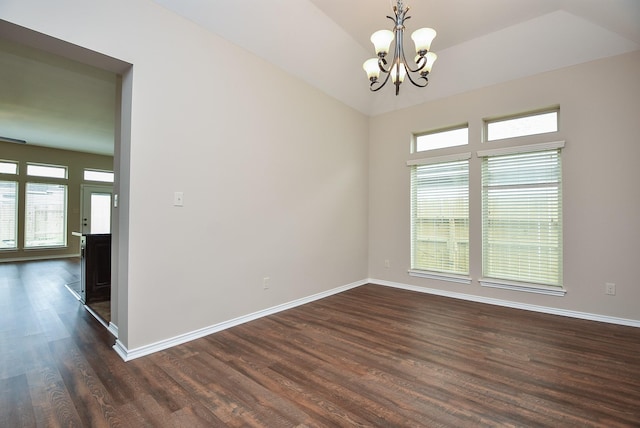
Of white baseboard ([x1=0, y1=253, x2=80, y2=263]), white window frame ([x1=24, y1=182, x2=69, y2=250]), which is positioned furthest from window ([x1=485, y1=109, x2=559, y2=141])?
white baseboard ([x1=0, y1=253, x2=80, y2=263])

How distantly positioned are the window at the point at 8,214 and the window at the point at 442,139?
9491mm

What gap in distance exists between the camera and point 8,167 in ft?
23.0

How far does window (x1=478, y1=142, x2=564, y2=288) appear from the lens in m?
3.57

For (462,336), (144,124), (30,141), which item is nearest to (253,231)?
(144,124)

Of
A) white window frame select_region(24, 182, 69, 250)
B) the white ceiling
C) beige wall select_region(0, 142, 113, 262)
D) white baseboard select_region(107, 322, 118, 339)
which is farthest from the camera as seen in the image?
white window frame select_region(24, 182, 69, 250)

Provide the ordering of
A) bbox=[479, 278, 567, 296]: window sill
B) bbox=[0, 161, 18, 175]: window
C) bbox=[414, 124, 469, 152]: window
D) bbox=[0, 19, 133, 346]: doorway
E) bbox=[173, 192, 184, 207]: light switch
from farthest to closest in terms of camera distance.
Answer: bbox=[0, 161, 18, 175]: window
bbox=[414, 124, 469, 152]: window
bbox=[479, 278, 567, 296]: window sill
bbox=[173, 192, 184, 207]: light switch
bbox=[0, 19, 133, 346]: doorway

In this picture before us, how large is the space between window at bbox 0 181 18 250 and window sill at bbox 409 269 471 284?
9.43 meters

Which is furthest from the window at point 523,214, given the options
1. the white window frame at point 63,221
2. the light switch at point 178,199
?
the white window frame at point 63,221

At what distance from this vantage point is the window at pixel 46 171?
289 inches

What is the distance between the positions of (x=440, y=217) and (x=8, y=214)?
32.4 feet

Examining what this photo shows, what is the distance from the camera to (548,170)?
11.8 feet

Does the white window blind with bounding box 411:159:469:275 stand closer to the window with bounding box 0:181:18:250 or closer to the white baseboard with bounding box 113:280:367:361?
the white baseboard with bounding box 113:280:367:361

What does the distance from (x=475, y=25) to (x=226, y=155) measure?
3213 millimetres

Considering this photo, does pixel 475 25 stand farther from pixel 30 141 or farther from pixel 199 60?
pixel 30 141
